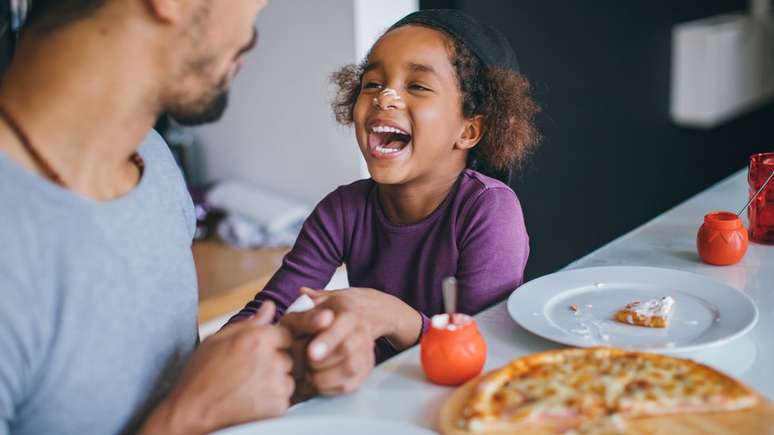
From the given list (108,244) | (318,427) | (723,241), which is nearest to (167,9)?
(108,244)

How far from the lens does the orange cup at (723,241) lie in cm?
139

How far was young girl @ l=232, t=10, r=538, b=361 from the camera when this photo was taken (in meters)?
1.49

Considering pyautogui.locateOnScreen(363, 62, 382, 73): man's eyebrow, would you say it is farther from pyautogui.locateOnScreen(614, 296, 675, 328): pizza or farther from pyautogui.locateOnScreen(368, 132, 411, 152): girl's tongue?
pyautogui.locateOnScreen(614, 296, 675, 328): pizza

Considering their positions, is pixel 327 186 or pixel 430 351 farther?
pixel 327 186

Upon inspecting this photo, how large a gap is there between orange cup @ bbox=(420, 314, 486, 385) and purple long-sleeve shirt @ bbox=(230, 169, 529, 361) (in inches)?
14.6

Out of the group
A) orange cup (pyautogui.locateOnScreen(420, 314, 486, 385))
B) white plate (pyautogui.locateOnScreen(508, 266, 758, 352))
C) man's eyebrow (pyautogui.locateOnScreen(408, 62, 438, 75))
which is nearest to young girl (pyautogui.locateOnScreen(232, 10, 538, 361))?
man's eyebrow (pyautogui.locateOnScreen(408, 62, 438, 75))

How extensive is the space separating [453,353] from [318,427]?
0.19 metres

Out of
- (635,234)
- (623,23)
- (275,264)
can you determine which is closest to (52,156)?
(635,234)

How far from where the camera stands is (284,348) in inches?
42.8

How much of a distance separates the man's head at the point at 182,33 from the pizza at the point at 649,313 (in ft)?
2.05

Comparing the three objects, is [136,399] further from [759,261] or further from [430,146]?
[759,261]

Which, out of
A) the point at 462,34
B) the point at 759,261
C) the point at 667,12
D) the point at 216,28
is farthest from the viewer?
the point at 667,12

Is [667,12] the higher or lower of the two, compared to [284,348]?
higher

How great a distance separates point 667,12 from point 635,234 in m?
2.41
